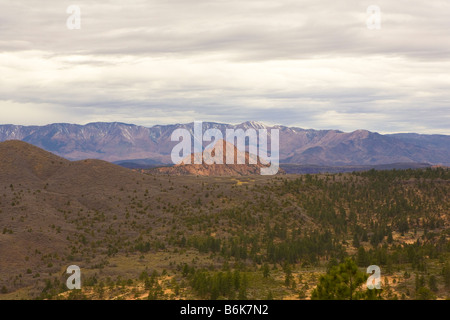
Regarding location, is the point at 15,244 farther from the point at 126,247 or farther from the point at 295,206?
the point at 295,206

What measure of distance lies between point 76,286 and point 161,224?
112 feet

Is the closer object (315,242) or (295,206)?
(315,242)

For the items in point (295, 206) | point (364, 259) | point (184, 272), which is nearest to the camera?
point (184, 272)

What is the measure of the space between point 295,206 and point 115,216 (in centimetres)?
4036

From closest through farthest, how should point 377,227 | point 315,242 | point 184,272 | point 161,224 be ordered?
point 184,272 → point 315,242 → point 161,224 → point 377,227
